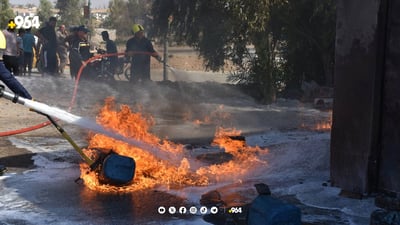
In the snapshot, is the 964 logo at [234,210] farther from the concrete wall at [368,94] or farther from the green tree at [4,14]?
the green tree at [4,14]

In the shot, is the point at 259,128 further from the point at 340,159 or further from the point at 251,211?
the point at 251,211

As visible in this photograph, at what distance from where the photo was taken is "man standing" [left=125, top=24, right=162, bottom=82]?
54.0ft

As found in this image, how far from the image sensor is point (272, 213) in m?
4.94

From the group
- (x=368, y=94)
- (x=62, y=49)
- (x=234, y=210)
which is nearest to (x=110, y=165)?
(x=234, y=210)

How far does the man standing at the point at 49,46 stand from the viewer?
1931 centimetres

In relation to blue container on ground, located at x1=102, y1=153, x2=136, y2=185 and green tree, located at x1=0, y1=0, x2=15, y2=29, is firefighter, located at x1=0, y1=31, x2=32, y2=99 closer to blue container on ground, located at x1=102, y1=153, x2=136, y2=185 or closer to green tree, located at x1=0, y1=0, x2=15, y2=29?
blue container on ground, located at x1=102, y1=153, x2=136, y2=185

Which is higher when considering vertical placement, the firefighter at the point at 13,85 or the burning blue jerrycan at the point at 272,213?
the firefighter at the point at 13,85

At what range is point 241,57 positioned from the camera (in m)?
15.6

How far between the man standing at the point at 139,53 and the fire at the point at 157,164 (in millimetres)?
7472

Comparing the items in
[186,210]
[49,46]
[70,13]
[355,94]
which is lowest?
[186,210]

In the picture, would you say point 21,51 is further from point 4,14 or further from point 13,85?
point 4,14

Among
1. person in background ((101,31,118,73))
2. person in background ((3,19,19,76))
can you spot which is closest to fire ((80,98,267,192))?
person in background ((3,19,19,76))

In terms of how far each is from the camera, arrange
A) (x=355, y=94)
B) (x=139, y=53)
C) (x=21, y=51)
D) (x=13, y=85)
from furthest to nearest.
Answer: (x=21, y=51), (x=139, y=53), (x=13, y=85), (x=355, y=94)

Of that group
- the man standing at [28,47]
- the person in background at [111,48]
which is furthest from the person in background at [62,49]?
the person in background at [111,48]
